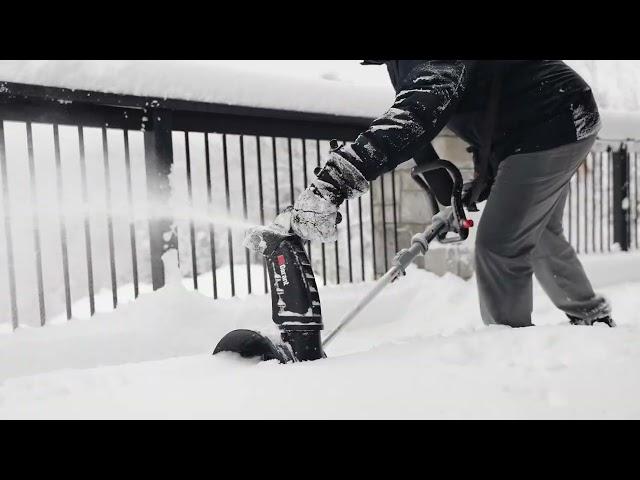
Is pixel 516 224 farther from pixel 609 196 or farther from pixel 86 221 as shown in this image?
pixel 609 196

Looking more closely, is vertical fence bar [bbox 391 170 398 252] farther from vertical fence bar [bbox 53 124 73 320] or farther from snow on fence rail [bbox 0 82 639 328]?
vertical fence bar [bbox 53 124 73 320]

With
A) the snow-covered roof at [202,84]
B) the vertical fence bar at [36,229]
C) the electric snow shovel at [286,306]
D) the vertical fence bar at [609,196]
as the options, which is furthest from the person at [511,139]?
the vertical fence bar at [609,196]

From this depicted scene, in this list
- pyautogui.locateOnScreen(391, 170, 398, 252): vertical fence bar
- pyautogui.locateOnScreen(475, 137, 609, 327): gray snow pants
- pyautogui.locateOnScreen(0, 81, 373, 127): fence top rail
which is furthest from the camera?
pyautogui.locateOnScreen(391, 170, 398, 252): vertical fence bar

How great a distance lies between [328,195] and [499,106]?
Result: 85 cm

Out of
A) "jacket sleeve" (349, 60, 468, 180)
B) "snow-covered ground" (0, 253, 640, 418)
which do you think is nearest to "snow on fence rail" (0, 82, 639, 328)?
"snow-covered ground" (0, 253, 640, 418)

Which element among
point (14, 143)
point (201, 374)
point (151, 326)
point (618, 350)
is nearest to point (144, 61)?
point (14, 143)

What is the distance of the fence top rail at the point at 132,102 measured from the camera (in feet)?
8.04

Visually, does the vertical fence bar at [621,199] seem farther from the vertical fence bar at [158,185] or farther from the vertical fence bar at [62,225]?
the vertical fence bar at [62,225]

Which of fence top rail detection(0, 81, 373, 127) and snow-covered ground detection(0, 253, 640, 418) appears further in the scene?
fence top rail detection(0, 81, 373, 127)

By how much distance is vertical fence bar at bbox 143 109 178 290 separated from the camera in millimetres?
2877

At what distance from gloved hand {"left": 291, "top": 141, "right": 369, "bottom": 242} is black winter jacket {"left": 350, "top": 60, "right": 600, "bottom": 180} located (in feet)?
0.28

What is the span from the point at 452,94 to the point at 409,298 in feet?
6.88

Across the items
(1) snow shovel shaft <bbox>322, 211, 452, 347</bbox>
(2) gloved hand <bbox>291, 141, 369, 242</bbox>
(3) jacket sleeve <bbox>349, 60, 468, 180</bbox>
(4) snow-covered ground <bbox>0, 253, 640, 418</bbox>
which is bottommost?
(4) snow-covered ground <bbox>0, 253, 640, 418</bbox>

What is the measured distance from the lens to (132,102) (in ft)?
8.96
